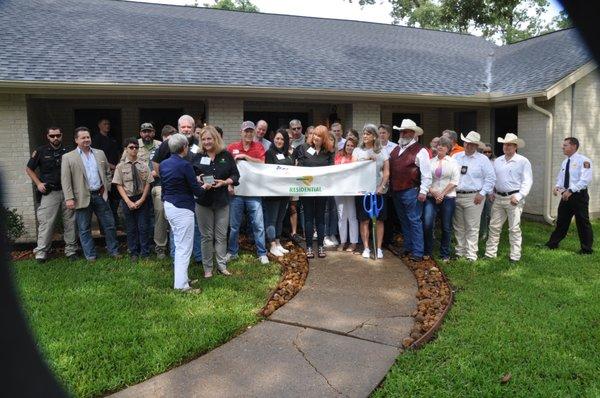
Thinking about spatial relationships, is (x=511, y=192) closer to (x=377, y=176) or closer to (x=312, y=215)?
(x=377, y=176)

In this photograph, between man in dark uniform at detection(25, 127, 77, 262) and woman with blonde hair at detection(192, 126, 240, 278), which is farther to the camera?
man in dark uniform at detection(25, 127, 77, 262)

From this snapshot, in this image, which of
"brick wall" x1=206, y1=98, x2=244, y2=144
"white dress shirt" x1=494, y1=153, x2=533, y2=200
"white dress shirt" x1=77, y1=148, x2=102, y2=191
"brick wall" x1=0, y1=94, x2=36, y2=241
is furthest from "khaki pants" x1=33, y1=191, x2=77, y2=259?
"white dress shirt" x1=494, y1=153, x2=533, y2=200

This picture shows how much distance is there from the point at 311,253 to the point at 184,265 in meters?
2.18

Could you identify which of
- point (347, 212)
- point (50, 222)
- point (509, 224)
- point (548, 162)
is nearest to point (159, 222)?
point (50, 222)

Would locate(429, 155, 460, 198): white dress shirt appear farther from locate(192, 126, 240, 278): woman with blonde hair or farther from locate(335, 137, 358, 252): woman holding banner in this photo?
locate(192, 126, 240, 278): woman with blonde hair

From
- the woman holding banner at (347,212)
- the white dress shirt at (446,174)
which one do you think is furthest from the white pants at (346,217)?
the white dress shirt at (446,174)

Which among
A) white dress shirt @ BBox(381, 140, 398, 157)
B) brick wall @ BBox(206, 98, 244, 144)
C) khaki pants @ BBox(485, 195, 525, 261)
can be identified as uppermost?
brick wall @ BBox(206, 98, 244, 144)

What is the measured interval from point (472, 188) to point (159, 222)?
4.84 meters

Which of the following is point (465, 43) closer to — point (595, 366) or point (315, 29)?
point (315, 29)

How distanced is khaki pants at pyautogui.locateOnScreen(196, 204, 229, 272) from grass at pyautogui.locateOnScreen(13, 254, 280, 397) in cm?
33

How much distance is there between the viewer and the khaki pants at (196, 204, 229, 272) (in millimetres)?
6238

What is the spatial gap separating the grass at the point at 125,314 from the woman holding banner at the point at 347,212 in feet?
4.84

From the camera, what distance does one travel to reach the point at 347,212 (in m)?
7.75

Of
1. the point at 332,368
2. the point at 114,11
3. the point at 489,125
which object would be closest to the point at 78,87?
the point at 114,11
